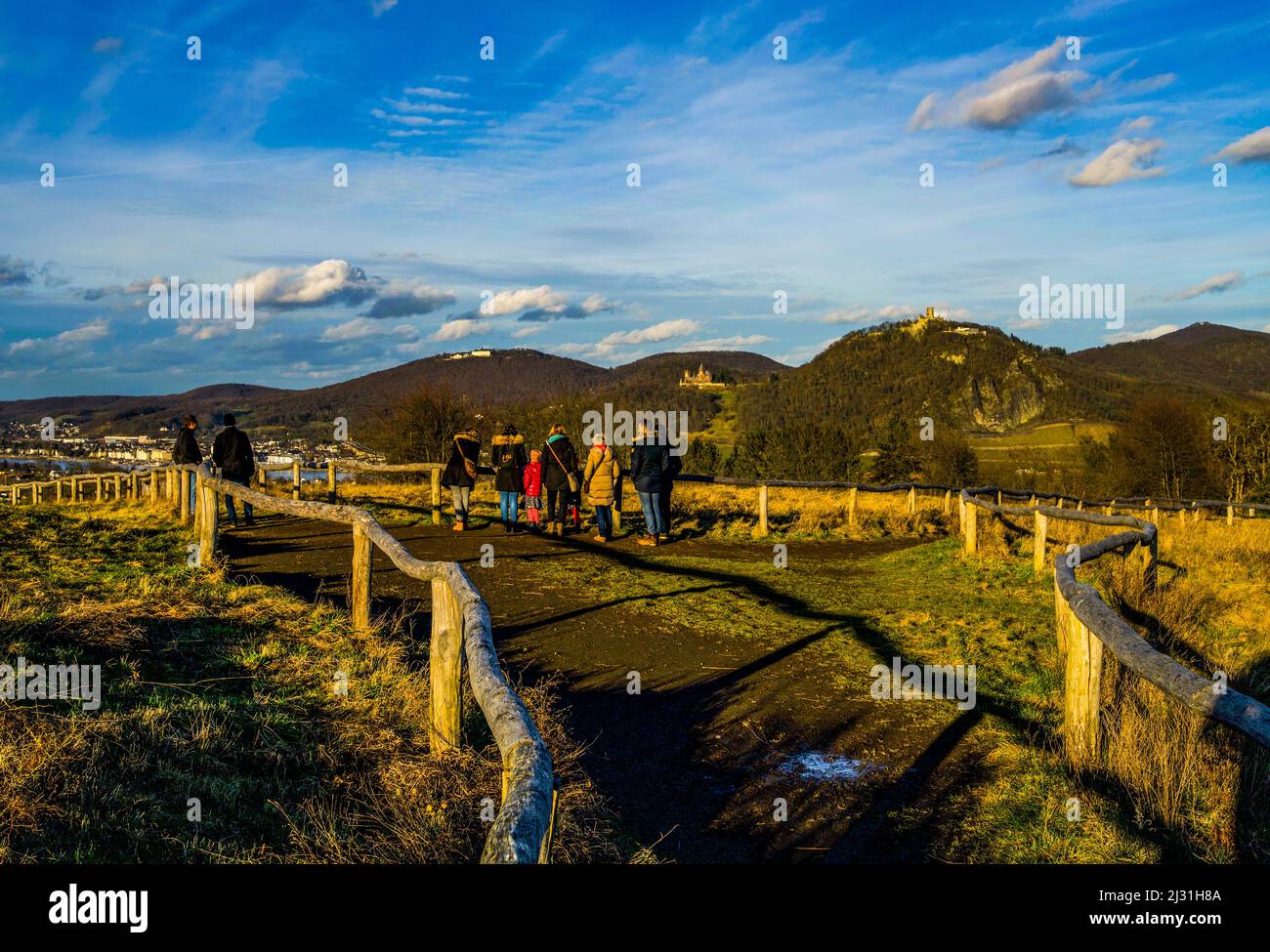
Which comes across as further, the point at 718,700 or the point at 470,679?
the point at 718,700

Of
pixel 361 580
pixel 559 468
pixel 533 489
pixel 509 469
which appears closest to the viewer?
pixel 361 580

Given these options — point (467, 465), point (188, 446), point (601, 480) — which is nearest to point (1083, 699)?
point (601, 480)

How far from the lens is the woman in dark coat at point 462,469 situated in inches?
586

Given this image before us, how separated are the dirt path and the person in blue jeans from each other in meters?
1.50

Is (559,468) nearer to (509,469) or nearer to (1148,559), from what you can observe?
(509,469)

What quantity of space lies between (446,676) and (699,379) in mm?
188016

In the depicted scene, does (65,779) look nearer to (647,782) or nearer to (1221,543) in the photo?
(647,782)

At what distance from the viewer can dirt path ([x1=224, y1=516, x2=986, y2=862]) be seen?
4.48 metres

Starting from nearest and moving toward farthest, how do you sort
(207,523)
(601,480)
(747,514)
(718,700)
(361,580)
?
(718,700) < (361,580) < (207,523) < (601,480) < (747,514)

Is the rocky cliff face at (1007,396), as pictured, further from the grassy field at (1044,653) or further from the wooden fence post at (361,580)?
the wooden fence post at (361,580)

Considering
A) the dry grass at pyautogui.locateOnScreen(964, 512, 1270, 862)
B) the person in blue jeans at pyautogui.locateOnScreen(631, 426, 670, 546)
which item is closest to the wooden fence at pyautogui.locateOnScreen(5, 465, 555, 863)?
the dry grass at pyautogui.locateOnScreen(964, 512, 1270, 862)

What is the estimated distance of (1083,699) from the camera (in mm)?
5332
